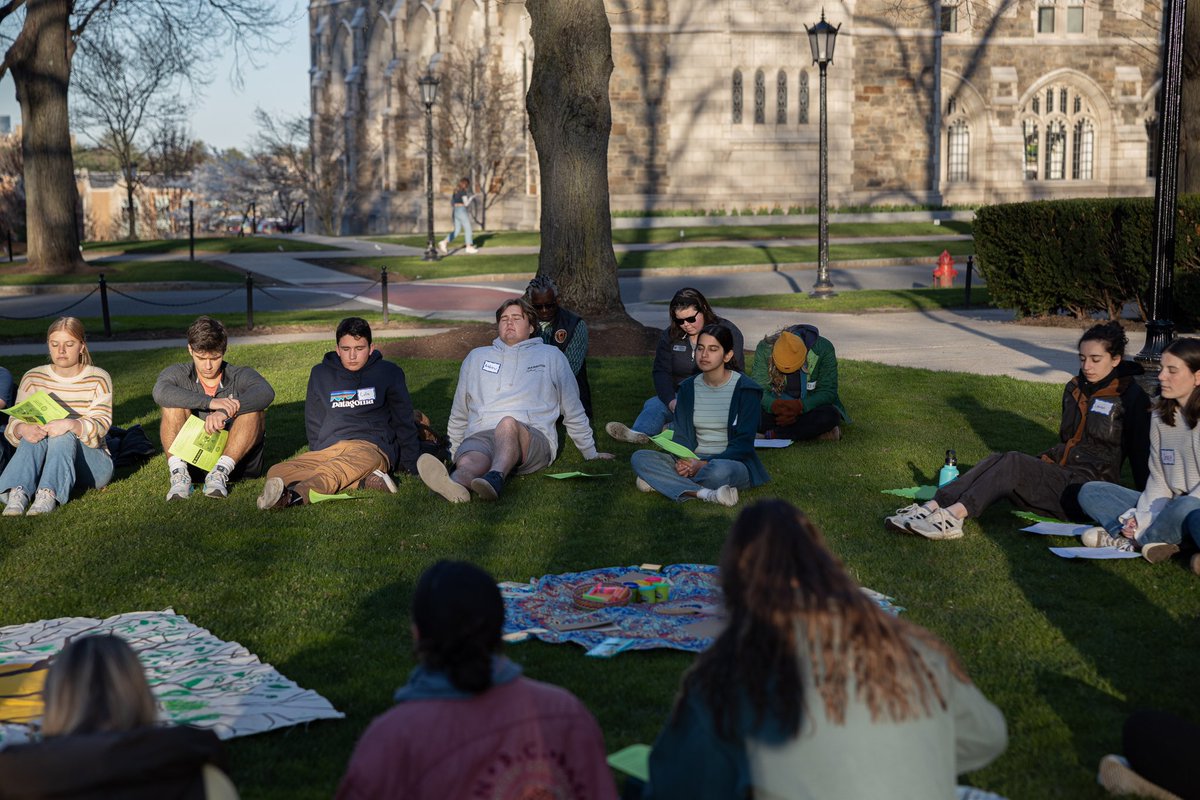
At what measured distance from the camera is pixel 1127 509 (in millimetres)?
7258

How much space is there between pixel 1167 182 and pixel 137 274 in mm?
22517

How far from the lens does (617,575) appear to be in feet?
22.1

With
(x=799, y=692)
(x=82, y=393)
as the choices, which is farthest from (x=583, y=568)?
(x=799, y=692)

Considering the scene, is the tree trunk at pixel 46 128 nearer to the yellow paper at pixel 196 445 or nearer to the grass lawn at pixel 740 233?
the grass lawn at pixel 740 233

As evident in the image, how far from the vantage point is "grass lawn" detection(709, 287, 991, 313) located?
70.3 feet

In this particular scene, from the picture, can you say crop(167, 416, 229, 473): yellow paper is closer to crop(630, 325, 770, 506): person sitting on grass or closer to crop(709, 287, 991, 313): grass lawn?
crop(630, 325, 770, 506): person sitting on grass

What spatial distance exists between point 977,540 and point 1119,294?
11.6 m

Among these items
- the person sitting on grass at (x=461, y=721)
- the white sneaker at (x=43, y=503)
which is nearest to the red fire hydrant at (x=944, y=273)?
the white sneaker at (x=43, y=503)

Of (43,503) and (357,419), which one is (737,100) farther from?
(43,503)

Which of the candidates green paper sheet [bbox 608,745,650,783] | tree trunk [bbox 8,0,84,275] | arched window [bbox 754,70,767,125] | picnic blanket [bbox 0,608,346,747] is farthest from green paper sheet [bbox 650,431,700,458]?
arched window [bbox 754,70,767,125]

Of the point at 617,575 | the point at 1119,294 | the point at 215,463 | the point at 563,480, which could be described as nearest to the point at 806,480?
the point at 563,480

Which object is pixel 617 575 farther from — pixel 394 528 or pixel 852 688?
pixel 852 688

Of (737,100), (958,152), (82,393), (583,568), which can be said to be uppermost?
(737,100)

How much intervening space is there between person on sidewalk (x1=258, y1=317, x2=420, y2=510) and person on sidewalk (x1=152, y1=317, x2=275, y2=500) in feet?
0.98
